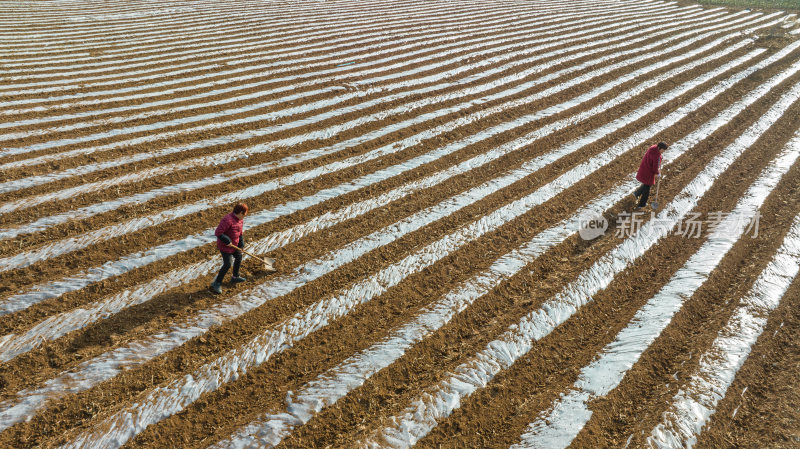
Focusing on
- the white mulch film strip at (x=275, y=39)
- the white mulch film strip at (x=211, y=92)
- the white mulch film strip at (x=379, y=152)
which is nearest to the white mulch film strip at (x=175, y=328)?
the white mulch film strip at (x=379, y=152)

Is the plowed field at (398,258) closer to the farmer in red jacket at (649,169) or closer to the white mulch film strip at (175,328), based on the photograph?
the white mulch film strip at (175,328)

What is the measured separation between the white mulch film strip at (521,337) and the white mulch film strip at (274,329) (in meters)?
0.11

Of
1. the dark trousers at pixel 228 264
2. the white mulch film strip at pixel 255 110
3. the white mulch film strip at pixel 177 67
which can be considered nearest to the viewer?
the dark trousers at pixel 228 264

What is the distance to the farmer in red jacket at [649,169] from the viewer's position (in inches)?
332

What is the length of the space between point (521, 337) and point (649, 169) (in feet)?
15.5

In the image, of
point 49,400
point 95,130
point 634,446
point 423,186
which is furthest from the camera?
point 95,130

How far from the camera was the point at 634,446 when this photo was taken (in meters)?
4.77

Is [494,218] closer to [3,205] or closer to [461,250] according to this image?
[461,250]

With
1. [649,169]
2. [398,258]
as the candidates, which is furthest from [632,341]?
[649,169]

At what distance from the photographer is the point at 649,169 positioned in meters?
8.60

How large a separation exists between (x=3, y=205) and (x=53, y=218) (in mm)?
1226

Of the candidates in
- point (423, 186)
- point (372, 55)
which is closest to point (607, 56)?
point (372, 55)

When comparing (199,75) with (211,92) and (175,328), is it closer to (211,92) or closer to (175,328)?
(211,92)

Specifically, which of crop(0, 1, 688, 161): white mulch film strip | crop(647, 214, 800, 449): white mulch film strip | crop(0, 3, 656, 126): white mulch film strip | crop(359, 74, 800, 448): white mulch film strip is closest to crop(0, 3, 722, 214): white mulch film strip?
crop(0, 1, 688, 161): white mulch film strip
